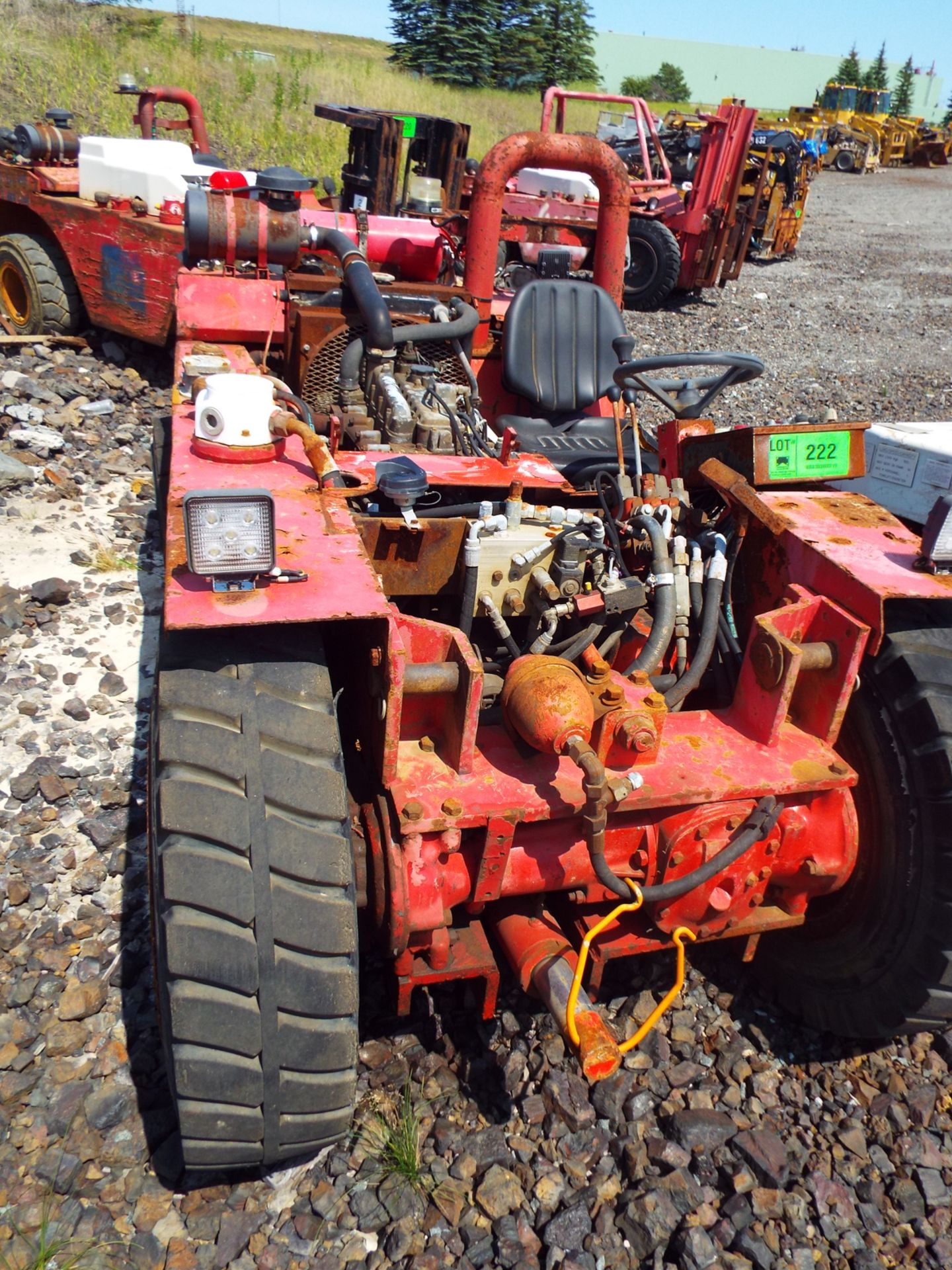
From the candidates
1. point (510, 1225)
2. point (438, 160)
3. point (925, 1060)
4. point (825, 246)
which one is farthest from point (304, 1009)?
point (825, 246)

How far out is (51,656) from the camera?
11.7 feet

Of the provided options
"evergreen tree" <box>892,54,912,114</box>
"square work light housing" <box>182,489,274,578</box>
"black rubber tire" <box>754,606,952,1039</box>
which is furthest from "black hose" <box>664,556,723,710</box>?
"evergreen tree" <box>892,54,912,114</box>

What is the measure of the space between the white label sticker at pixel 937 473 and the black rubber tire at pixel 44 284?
510 centimetres

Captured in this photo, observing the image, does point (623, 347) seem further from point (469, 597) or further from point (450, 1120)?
point (450, 1120)

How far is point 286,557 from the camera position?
1.91 metres

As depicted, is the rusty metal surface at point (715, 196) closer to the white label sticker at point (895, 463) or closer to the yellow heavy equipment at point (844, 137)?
the white label sticker at point (895, 463)

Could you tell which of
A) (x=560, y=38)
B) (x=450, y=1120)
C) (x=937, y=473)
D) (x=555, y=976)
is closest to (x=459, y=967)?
(x=555, y=976)

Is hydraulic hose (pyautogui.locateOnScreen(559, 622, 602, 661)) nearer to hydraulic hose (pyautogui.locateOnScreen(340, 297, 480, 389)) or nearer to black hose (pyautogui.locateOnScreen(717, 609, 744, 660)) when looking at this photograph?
black hose (pyautogui.locateOnScreen(717, 609, 744, 660))

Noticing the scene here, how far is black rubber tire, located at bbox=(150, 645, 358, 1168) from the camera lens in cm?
164

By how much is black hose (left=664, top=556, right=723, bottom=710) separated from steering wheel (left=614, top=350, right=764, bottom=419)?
2.09 ft

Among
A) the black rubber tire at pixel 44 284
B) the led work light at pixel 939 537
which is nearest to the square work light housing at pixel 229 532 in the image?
the led work light at pixel 939 537

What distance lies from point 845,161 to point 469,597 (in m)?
33.3

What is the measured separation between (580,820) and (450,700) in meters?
0.39

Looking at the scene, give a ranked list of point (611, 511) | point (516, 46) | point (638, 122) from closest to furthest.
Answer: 1. point (611, 511)
2. point (638, 122)
3. point (516, 46)
